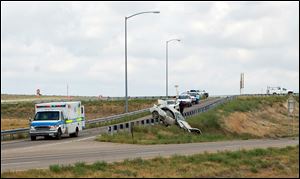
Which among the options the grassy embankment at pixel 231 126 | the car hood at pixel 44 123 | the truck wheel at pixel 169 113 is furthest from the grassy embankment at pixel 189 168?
the truck wheel at pixel 169 113

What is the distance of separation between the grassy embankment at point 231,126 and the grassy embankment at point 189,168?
475 inches

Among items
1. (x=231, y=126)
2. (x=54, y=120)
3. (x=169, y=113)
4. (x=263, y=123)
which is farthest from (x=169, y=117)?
(x=263, y=123)

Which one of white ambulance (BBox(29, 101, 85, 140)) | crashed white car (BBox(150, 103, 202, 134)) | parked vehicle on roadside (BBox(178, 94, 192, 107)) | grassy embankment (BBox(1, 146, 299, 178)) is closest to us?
grassy embankment (BBox(1, 146, 299, 178))

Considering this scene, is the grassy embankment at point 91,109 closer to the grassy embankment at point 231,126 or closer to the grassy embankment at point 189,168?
the grassy embankment at point 231,126

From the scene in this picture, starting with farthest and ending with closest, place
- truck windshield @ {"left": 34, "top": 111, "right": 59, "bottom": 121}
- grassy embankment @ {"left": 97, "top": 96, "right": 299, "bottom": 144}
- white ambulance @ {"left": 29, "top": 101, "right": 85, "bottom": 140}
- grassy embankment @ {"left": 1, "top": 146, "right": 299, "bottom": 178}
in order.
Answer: grassy embankment @ {"left": 97, "top": 96, "right": 299, "bottom": 144}
truck windshield @ {"left": 34, "top": 111, "right": 59, "bottom": 121}
white ambulance @ {"left": 29, "top": 101, "right": 85, "bottom": 140}
grassy embankment @ {"left": 1, "top": 146, "right": 299, "bottom": 178}

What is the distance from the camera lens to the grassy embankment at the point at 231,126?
3966cm

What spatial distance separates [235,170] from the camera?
21.2 metres

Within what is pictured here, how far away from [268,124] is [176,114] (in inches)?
1031

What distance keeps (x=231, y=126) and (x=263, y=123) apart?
11736 millimetres

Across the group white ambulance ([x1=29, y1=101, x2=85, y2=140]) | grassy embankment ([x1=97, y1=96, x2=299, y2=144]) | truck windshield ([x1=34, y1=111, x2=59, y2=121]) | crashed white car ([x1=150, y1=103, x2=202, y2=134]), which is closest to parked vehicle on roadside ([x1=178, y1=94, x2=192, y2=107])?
grassy embankment ([x1=97, y1=96, x2=299, y2=144])

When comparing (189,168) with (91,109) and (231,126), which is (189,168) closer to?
(231,126)

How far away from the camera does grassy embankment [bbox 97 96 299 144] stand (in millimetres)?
39656

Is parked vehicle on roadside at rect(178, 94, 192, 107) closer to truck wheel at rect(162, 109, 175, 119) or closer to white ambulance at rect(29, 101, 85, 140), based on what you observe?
truck wheel at rect(162, 109, 175, 119)

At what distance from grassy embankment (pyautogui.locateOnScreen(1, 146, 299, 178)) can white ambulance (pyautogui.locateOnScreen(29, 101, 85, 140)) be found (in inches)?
622
